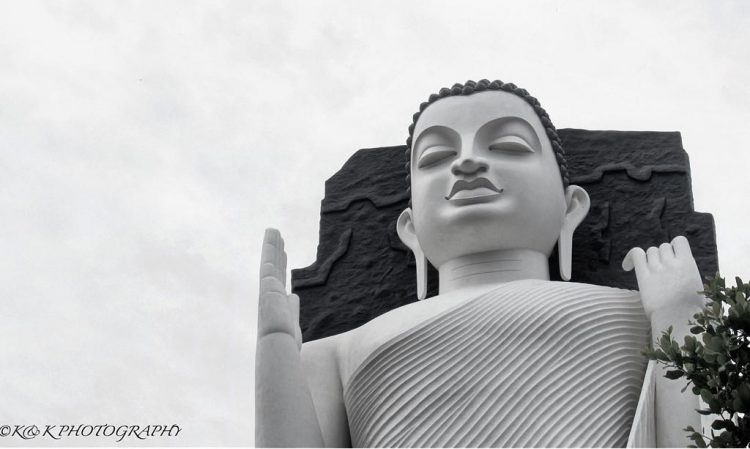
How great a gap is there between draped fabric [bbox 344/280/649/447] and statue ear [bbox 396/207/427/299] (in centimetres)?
86

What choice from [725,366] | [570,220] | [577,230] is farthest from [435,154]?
[725,366]

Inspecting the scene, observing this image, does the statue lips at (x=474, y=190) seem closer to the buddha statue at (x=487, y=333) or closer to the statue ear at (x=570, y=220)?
the buddha statue at (x=487, y=333)

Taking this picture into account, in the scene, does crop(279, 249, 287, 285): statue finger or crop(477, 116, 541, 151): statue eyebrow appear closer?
crop(279, 249, 287, 285): statue finger

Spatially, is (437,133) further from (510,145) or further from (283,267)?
(283,267)

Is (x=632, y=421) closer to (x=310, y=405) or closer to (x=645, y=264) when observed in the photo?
(x=645, y=264)

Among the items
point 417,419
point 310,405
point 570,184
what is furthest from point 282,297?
point 570,184

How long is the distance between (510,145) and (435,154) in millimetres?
381

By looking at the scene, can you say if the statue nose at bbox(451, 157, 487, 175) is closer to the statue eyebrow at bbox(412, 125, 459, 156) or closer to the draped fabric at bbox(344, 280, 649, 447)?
the statue eyebrow at bbox(412, 125, 459, 156)

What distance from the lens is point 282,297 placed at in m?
4.84

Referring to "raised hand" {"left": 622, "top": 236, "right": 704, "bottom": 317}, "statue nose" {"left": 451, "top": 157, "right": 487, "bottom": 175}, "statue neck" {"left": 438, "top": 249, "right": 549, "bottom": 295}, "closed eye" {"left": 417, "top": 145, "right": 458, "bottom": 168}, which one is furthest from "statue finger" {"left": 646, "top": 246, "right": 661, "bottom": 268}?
"closed eye" {"left": 417, "top": 145, "right": 458, "bottom": 168}

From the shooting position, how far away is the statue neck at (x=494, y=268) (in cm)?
573

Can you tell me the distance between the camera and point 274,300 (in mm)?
4812

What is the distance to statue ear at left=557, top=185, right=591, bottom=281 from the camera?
607 centimetres

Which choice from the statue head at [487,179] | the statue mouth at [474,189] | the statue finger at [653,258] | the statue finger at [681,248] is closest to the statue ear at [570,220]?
the statue head at [487,179]
